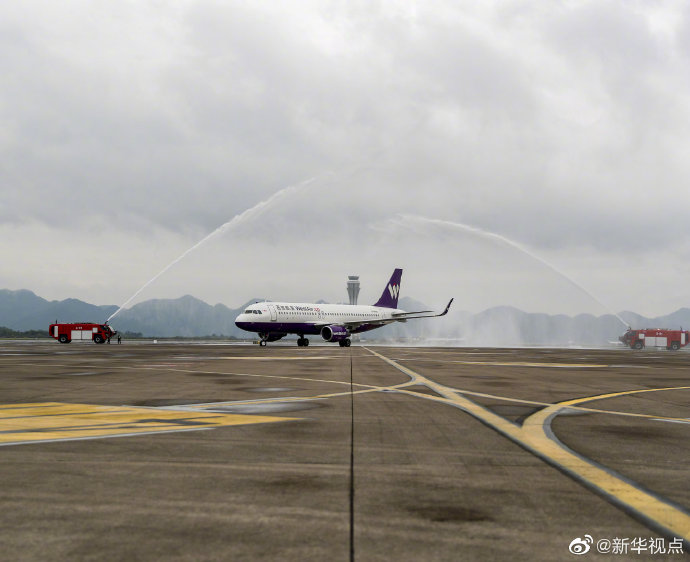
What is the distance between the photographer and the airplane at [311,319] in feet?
222

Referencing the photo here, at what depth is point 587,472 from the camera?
305 inches

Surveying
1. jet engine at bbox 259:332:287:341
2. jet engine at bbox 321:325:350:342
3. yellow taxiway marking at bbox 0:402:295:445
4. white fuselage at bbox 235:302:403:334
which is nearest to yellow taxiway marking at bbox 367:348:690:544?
yellow taxiway marking at bbox 0:402:295:445

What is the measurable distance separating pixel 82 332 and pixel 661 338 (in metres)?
84.9

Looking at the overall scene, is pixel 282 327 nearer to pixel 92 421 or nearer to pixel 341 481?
pixel 92 421

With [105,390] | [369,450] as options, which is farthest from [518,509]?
[105,390]

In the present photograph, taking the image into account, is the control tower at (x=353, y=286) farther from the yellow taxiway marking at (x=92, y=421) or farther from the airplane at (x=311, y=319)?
the yellow taxiway marking at (x=92, y=421)

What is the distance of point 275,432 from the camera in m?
10.8

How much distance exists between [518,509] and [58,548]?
13.3 ft

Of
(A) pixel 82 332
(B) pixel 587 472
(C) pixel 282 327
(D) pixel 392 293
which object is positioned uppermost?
(D) pixel 392 293

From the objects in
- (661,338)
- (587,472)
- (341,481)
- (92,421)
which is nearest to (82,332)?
(92,421)

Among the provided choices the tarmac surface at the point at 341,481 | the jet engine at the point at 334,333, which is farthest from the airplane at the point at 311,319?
the tarmac surface at the point at 341,481

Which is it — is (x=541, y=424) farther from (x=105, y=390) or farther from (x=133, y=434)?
(x=105, y=390)

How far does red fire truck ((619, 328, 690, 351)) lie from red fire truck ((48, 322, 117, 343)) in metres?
78.5

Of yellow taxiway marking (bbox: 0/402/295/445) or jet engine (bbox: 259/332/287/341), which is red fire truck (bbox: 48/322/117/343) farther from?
yellow taxiway marking (bbox: 0/402/295/445)
